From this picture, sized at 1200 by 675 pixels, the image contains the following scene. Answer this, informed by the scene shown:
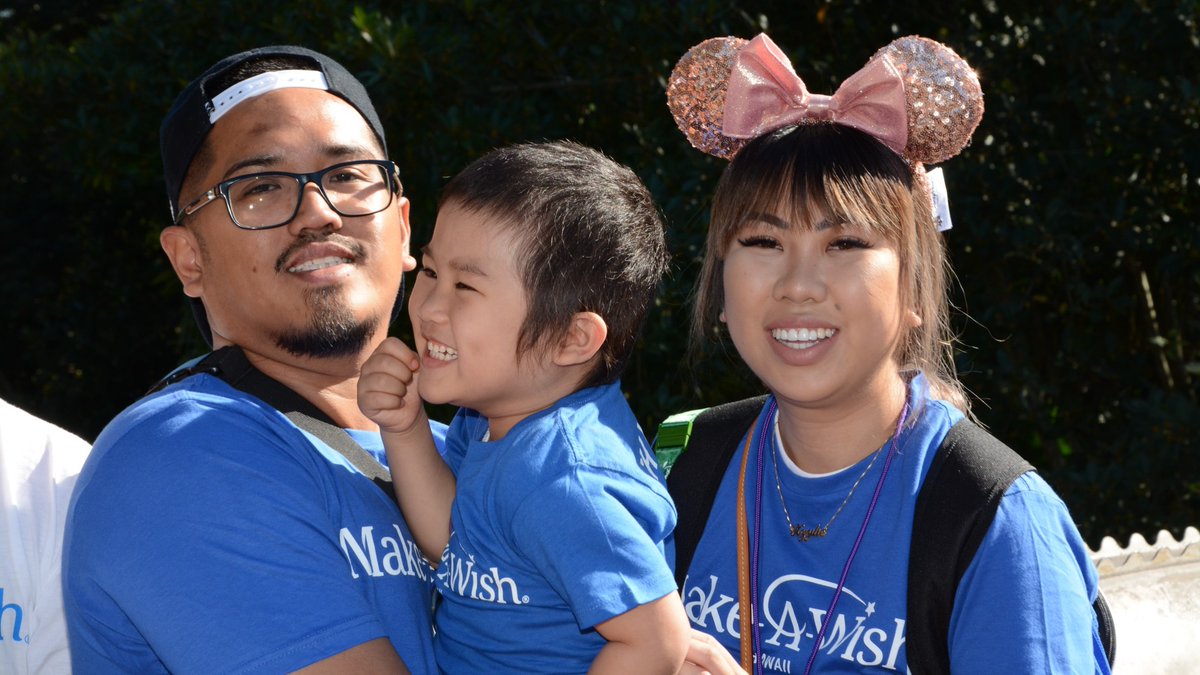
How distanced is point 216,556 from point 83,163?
4373mm

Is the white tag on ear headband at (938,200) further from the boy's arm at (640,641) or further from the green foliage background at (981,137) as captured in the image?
the green foliage background at (981,137)

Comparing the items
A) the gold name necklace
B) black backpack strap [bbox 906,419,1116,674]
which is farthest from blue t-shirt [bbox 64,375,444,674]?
Result: black backpack strap [bbox 906,419,1116,674]

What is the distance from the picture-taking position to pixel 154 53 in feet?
18.5

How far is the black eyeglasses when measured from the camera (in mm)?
2510

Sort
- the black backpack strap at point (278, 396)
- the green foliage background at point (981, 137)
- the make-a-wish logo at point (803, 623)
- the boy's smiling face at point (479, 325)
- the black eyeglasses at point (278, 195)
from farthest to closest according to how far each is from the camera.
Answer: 1. the green foliage background at point (981, 137)
2. the black eyeglasses at point (278, 195)
3. the black backpack strap at point (278, 396)
4. the boy's smiling face at point (479, 325)
5. the make-a-wish logo at point (803, 623)

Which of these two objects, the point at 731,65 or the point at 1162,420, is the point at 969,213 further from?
the point at 731,65

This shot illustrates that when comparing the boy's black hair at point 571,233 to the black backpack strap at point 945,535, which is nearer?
the black backpack strap at point 945,535

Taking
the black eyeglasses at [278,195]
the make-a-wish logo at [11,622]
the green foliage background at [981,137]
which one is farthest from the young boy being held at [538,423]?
the green foliage background at [981,137]

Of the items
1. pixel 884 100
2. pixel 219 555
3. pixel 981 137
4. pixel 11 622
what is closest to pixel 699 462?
pixel 884 100

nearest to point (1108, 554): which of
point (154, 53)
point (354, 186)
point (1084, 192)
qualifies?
point (354, 186)

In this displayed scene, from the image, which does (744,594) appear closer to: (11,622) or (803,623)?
(803,623)

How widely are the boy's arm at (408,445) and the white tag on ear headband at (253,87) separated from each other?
60 centimetres

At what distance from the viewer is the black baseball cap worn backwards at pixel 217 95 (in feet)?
8.38

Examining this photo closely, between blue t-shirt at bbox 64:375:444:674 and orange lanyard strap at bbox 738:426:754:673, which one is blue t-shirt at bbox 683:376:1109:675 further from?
blue t-shirt at bbox 64:375:444:674
